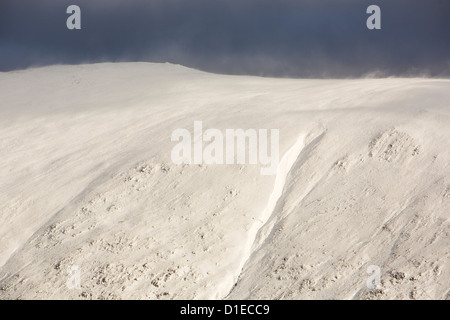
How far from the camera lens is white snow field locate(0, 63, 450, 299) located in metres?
14.6

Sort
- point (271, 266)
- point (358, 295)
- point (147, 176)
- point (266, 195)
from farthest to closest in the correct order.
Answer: point (147, 176) < point (266, 195) < point (271, 266) < point (358, 295)

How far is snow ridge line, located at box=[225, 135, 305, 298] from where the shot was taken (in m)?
15.8

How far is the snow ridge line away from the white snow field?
5cm

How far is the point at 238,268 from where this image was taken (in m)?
15.3

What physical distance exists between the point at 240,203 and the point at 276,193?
4.49ft

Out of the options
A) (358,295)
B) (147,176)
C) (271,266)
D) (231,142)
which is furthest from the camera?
(231,142)

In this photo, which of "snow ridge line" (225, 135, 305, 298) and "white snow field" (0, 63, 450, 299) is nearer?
"white snow field" (0, 63, 450, 299)

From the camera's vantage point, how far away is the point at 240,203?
685 inches

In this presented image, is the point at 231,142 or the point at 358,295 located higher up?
the point at 231,142

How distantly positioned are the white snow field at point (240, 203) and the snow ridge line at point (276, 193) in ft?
0.16

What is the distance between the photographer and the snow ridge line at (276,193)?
15.8 m
